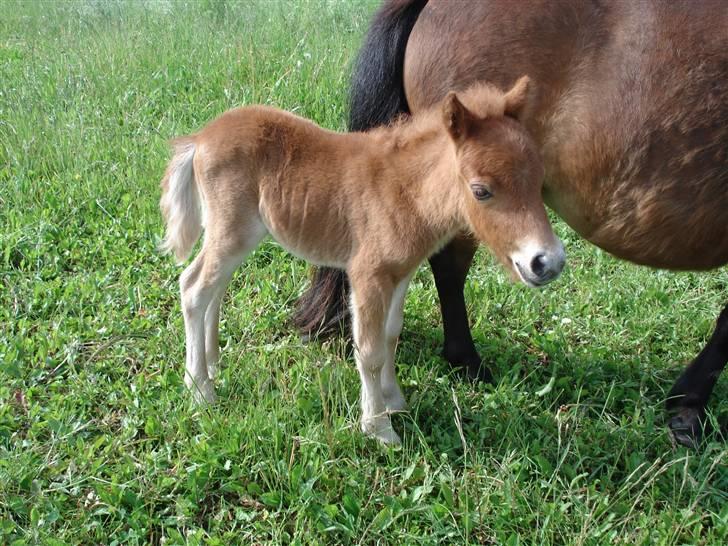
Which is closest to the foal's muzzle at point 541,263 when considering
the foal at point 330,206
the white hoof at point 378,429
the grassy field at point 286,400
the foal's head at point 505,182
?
the foal's head at point 505,182

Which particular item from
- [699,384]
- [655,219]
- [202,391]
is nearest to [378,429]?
[202,391]

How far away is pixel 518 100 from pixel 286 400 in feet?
4.90

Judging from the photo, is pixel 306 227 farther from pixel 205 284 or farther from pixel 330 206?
pixel 205 284

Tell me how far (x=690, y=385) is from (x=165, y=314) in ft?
8.44

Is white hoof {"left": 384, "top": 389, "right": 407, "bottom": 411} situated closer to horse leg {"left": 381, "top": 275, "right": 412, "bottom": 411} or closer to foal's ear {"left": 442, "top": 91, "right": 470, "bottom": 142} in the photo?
horse leg {"left": 381, "top": 275, "right": 412, "bottom": 411}

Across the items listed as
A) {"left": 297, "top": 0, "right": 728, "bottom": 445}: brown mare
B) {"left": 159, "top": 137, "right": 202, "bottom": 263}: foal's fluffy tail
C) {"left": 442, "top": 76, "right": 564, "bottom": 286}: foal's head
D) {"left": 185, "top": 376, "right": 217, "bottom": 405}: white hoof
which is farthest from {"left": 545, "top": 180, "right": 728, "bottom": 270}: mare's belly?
{"left": 185, "top": 376, "right": 217, "bottom": 405}: white hoof

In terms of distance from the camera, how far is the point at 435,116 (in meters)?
2.79

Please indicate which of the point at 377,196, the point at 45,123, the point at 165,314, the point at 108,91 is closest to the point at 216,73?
the point at 108,91

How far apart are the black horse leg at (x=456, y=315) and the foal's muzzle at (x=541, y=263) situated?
1.11 metres

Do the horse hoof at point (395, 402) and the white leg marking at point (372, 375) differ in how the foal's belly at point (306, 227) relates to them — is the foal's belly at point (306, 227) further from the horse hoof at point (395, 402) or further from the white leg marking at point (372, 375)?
the horse hoof at point (395, 402)

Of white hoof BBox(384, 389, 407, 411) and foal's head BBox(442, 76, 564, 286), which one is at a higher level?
foal's head BBox(442, 76, 564, 286)

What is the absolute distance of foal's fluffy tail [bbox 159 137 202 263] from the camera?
299 centimetres

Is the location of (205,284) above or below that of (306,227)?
below

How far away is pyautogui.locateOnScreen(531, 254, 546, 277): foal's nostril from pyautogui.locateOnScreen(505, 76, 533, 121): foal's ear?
52cm
